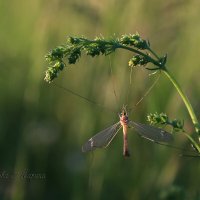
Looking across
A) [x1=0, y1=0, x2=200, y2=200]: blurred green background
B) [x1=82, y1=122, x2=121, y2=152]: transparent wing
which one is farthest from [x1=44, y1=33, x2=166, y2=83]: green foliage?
[x1=0, y1=0, x2=200, y2=200]: blurred green background

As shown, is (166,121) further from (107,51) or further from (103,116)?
(103,116)

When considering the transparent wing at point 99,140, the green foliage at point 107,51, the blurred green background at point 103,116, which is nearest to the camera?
the green foliage at point 107,51

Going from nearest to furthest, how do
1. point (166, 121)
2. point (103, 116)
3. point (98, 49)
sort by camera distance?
1. point (98, 49)
2. point (166, 121)
3. point (103, 116)

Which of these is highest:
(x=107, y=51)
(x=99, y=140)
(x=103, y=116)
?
(x=103, y=116)

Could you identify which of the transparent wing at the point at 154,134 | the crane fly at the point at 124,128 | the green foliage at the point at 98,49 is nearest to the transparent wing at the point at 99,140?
the crane fly at the point at 124,128

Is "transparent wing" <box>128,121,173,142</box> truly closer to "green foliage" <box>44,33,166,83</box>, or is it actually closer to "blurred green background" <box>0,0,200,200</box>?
"green foliage" <box>44,33,166,83</box>

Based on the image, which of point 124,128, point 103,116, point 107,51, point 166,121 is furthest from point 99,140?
point 103,116

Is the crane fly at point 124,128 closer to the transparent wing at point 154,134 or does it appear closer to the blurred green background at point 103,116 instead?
the transparent wing at point 154,134

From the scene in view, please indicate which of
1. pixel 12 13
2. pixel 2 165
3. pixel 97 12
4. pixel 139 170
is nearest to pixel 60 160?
pixel 2 165
